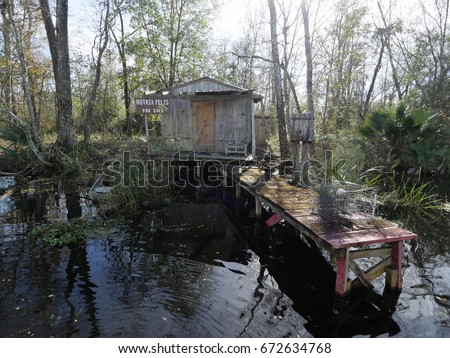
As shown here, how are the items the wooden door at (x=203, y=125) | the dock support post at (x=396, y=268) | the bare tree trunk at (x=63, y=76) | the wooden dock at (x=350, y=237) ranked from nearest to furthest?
the wooden dock at (x=350, y=237) → the dock support post at (x=396, y=268) → the wooden door at (x=203, y=125) → the bare tree trunk at (x=63, y=76)

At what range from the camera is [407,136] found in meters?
11.6

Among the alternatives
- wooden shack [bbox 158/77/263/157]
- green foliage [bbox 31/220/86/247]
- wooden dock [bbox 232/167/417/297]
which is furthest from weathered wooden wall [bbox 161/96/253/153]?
wooden dock [bbox 232/167/417/297]

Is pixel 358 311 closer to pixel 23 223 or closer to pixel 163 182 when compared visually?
pixel 163 182

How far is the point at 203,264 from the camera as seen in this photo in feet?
19.0

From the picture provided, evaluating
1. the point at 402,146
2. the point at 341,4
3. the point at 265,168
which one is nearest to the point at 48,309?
the point at 265,168

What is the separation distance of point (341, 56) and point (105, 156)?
18501mm

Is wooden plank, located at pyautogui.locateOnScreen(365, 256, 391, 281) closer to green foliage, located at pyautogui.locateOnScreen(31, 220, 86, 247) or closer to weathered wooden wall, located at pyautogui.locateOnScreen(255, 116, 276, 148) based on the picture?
green foliage, located at pyautogui.locateOnScreen(31, 220, 86, 247)

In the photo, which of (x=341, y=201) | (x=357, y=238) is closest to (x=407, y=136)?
(x=341, y=201)

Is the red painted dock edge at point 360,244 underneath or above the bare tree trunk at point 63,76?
underneath

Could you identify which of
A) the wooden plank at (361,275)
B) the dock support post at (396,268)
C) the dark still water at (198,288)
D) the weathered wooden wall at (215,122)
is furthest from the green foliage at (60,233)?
the weathered wooden wall at (215,122)

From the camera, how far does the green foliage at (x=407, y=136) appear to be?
1130 centimetres

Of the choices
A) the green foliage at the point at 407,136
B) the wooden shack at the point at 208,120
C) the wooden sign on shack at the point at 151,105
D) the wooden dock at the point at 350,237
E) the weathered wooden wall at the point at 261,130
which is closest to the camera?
the wooden dock at the point at 350,237

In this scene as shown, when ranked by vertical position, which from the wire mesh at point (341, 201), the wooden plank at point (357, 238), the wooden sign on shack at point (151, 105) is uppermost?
the wooden sign on shack at point (151, 105)

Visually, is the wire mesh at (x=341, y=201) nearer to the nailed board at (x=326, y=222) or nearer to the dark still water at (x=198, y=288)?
the nailed board at (x=326, y=222)
